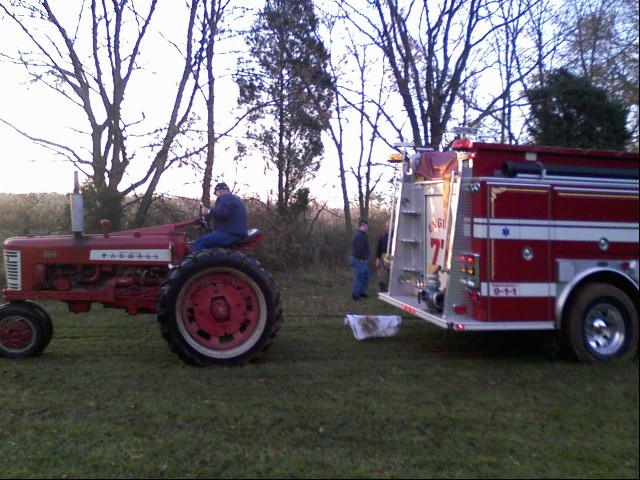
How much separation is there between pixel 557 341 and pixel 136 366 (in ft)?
15.6

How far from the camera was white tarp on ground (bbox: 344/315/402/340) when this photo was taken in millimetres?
9055

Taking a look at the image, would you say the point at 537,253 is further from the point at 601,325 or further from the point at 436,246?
the point at 436,246

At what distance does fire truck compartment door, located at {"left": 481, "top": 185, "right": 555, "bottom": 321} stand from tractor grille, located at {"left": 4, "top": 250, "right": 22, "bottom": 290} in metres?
5.39

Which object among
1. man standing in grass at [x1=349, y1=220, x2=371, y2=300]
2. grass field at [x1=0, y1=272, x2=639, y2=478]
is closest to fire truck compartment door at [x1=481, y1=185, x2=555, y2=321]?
grass field at [x1=0, y1=272, x2=639, y2=478]

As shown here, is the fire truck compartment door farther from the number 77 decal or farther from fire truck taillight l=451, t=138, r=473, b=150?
the number 77 decal

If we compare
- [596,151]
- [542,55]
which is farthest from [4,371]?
[542,55]

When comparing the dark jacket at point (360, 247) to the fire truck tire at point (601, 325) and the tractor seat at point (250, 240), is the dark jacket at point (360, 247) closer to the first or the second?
the tractor seat at point (250, 240)

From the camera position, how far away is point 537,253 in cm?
738

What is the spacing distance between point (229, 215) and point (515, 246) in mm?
3292

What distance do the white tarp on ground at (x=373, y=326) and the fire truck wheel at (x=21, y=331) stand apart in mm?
3845

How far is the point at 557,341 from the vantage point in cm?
768

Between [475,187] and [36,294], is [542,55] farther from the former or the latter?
[36,294]

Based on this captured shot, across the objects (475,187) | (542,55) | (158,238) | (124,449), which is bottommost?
(124,449)

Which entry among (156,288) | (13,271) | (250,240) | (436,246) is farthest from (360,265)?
(13,271)
